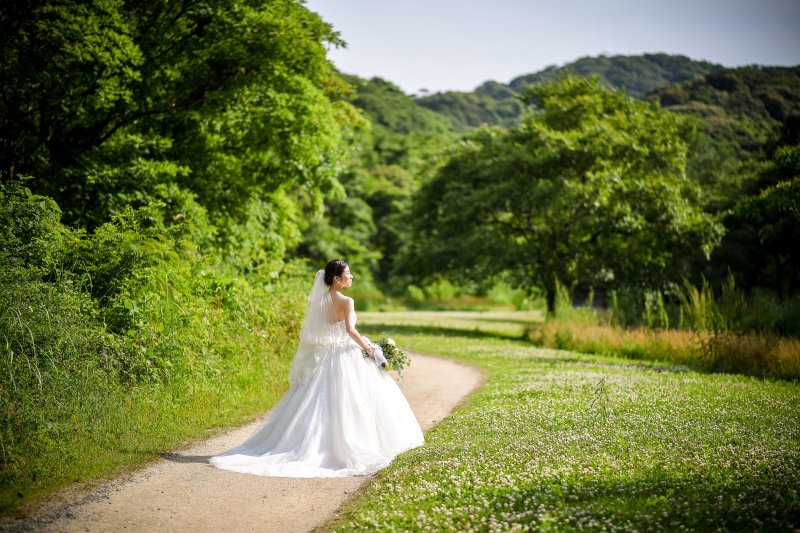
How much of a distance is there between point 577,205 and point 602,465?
22.3m

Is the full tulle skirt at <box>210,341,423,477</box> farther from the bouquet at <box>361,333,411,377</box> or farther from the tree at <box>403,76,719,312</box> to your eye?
the tree at <box>403,76,719,312</box>

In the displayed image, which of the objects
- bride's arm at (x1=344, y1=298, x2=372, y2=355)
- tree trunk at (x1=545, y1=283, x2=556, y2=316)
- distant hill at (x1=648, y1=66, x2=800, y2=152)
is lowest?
tree trunk at (x1=545, y1=283, x2=556, y2=316)

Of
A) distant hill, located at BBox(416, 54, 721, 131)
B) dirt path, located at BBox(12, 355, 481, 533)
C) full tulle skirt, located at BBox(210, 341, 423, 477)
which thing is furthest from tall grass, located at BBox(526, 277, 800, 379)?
distant hill, located at BBox(416, 54, 721, 131)

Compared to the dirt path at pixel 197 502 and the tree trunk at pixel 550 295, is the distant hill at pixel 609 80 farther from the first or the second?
the dirt path at pixel 197 502

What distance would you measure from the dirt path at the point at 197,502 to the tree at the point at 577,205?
73.1 feet

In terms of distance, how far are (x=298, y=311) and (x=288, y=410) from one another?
7.41 metres

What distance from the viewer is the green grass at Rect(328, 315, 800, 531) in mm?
5727

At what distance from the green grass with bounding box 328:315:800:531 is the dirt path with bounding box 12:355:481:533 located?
1.53ft

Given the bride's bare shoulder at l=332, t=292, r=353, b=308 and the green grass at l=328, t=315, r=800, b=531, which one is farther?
the bride's bare shoulder at l=332, t=292, r=353, b=308

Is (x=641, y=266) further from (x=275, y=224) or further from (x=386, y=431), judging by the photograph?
(x=386, y=431)

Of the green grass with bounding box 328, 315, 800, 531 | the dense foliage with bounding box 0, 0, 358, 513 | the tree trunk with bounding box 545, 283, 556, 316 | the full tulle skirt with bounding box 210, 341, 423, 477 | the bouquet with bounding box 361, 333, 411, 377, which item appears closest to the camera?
the green grass with bounding box 328, 315, 800, 531

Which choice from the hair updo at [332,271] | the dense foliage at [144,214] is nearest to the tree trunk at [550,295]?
the dense foliage at [144,214]

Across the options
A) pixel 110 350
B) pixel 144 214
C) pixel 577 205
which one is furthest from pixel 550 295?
pixel 110 350

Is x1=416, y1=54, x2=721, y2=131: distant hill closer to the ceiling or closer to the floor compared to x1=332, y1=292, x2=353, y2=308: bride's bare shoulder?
closer to the ceiling
